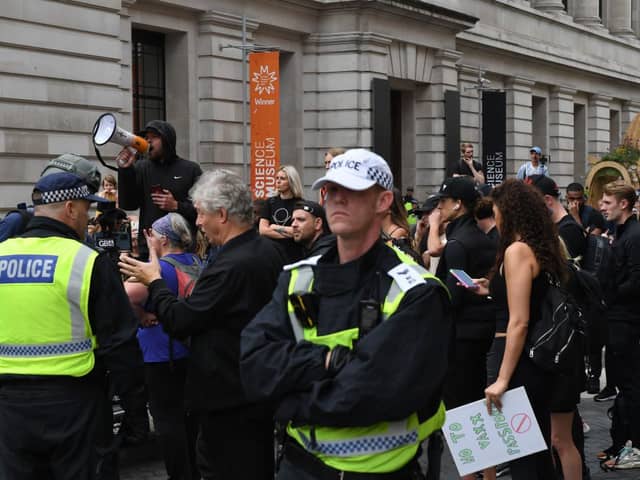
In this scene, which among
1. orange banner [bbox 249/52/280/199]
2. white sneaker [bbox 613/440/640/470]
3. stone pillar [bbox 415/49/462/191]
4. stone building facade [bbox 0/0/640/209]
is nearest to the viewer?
white sneaker [bbox 613/440/640/470]

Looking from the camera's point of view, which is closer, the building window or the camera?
the camera

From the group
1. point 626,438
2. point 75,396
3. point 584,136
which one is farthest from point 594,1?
point 75,396

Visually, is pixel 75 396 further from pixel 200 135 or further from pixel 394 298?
pixel 200 135

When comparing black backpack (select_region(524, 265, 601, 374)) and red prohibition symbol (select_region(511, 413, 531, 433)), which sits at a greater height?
black backpack (select_region(524, 265, 601, 374))

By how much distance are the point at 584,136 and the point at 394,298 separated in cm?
3675

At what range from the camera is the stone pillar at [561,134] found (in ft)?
117

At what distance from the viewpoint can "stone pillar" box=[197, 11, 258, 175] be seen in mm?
20031

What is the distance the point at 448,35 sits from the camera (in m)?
26.7

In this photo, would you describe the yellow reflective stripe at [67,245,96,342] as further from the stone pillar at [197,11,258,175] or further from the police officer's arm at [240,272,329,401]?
the stone pillar at [197,11,258,175]

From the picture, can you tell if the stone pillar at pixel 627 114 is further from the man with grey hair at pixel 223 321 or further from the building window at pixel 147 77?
the man with grey hair at pixel 223 321

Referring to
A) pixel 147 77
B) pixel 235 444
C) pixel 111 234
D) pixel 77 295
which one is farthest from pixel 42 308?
pixel 147 77

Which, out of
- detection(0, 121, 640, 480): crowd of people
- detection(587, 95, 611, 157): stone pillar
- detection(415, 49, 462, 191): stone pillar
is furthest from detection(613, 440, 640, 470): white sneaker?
detection(587, 95, 611, 157): stone pillar

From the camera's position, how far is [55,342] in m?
4.50

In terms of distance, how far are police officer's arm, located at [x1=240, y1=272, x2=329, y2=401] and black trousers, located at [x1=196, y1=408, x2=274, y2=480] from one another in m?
1.56
